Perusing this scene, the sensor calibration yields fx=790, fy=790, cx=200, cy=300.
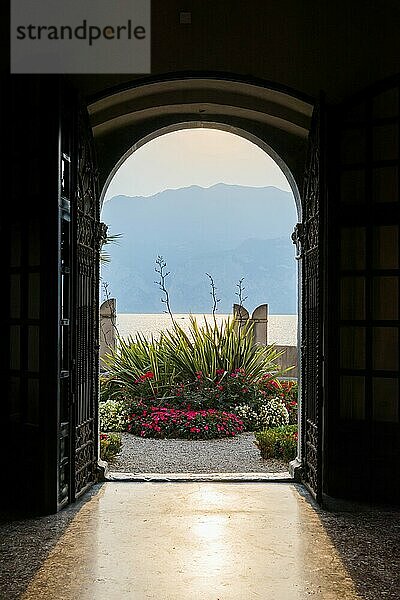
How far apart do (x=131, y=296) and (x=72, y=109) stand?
27.5m

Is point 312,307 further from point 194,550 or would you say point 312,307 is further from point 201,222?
point 201,222

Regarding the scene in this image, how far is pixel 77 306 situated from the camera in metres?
5.57

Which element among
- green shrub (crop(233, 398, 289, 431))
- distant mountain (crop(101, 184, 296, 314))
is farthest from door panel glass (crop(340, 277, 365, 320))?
distant mountain (crop(101, 184, 296, 314))

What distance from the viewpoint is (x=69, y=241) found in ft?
17.9

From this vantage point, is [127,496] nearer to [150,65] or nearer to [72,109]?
[72,109]

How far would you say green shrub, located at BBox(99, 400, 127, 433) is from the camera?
31.3ft

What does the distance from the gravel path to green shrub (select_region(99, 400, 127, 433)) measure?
0.32m

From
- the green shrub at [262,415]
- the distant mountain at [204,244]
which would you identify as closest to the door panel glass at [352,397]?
the green shrub at [262,415]

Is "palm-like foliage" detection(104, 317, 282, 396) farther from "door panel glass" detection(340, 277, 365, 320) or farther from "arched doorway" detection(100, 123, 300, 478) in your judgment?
"arched doorway" detection(100, 123, 300, 478)

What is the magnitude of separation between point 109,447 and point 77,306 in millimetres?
2893

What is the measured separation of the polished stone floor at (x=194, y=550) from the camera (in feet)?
12.3

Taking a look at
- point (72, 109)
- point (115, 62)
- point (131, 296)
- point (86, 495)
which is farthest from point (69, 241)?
point (131, 296)

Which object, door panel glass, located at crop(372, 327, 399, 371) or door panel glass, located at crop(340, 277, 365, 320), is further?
door panel glass, located at crop(340, 277, 365, 320)

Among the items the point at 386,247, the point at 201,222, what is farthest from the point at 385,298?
the point at 201,222
